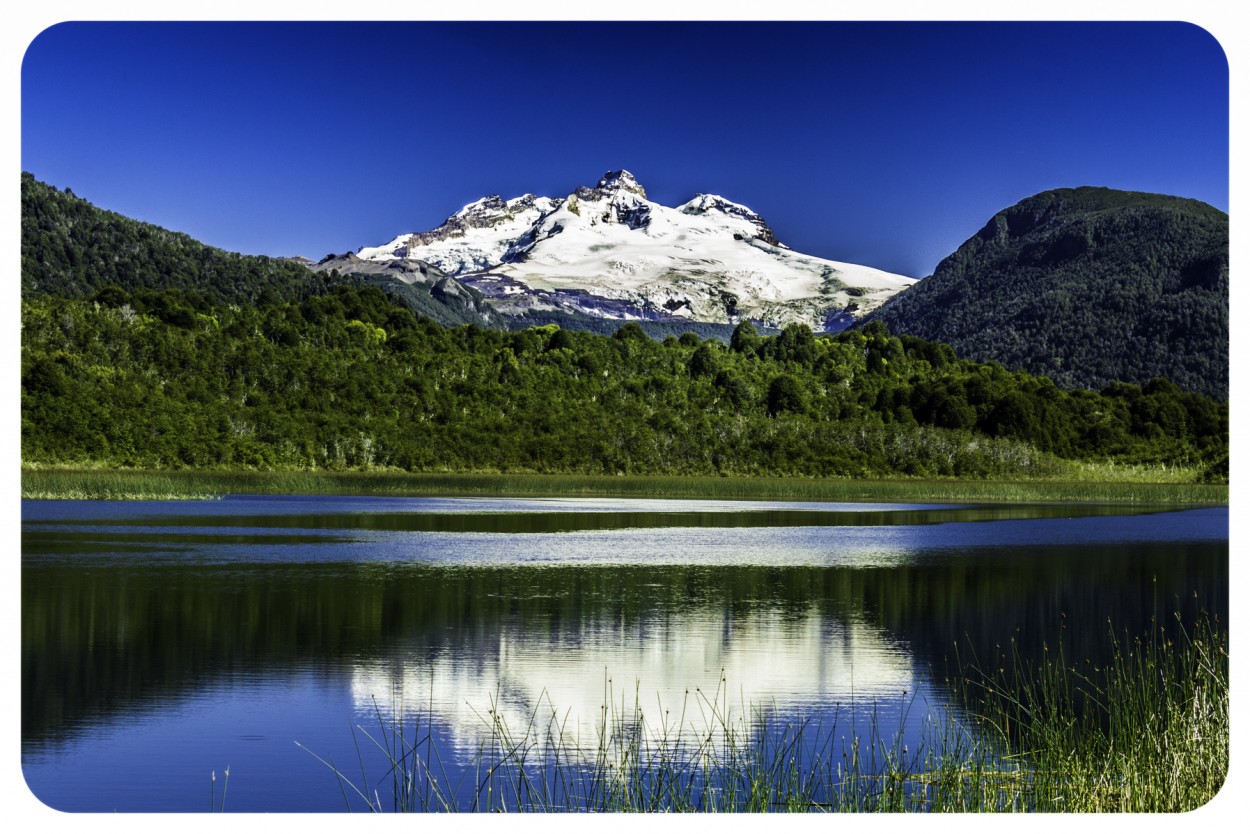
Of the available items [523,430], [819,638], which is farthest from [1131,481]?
[819,638]

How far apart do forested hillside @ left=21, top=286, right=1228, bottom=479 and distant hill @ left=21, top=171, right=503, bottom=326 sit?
8.89 m

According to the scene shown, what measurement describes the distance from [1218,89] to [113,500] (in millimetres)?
37675

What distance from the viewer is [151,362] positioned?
73.9m

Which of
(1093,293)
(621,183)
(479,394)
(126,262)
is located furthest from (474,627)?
(621,183)

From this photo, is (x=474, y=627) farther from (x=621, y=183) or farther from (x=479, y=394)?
(x=621, y=183)

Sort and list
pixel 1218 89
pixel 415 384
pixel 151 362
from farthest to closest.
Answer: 1. pixel 415 384
2. pixel 151 362
3. pixel 1218 89

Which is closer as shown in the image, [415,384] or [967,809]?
[967,809]

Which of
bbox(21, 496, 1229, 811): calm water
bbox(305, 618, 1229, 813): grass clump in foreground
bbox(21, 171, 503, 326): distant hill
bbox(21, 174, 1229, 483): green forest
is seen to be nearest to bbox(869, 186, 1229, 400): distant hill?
bbox(21, 174, 1229, 483): green forest

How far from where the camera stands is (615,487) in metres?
62.1

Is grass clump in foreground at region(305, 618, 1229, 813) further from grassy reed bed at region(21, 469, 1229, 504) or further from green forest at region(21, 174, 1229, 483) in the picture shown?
green forest at region(21, 174, 1229, 483)

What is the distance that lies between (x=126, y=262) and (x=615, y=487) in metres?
54.4

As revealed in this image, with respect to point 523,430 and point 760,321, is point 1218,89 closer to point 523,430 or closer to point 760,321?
point 523,430

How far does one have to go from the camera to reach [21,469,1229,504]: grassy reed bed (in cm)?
4891

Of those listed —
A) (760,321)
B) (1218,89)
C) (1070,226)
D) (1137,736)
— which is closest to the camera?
(1137,736)
